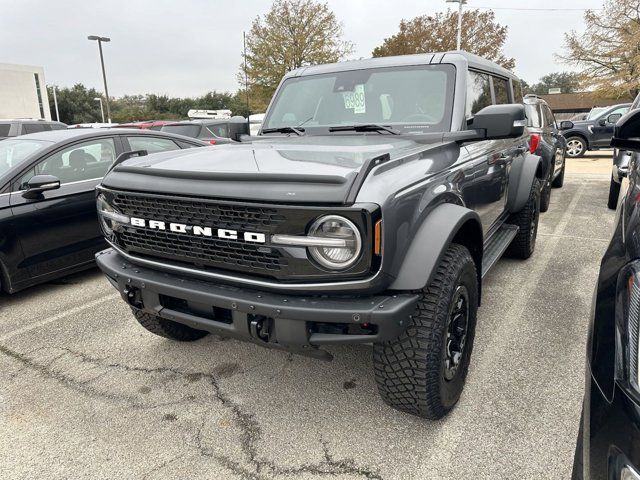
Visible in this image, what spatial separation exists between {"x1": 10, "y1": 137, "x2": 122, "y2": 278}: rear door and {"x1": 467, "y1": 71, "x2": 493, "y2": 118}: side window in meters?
3.66

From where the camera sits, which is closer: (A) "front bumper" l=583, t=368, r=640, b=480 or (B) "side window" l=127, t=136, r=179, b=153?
(A) "front bumper" l=583, t=368, r=640, b=480

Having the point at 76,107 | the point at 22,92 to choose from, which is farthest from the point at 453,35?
the point at 76,107

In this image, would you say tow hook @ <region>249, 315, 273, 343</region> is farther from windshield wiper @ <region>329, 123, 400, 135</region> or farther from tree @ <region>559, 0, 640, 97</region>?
tree @ <region>559, 0, 640, 97</region>

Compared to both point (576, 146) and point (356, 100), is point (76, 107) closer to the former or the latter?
point (576, 146)

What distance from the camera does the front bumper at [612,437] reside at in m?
1.17

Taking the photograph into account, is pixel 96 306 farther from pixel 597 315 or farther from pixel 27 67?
pixel 27 67

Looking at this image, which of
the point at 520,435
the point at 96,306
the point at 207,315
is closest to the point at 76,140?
the point at 96,306

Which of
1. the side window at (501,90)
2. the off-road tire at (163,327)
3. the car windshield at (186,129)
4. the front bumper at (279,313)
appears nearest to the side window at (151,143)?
the off-road tire at (163,327)

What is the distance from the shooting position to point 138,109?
63.7 meters

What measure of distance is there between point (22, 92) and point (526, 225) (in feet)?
154

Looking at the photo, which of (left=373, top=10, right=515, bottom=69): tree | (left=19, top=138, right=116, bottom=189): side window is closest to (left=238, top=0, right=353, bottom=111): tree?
(left=373, top=10, right=515, bottom=69): tree

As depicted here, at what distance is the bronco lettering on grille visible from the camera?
6.47ft

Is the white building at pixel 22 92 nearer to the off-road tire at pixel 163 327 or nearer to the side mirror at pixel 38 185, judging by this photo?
the side mirror at pixel 38 185

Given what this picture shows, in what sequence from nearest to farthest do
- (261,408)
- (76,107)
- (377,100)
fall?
1. (261,408)
2. (377,100)
3. (76,107)
